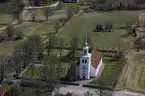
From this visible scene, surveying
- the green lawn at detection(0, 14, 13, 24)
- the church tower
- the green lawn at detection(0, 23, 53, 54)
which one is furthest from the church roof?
the green lawn at detection(0, 14, 13, 24)

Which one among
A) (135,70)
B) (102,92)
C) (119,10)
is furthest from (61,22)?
(102,92)

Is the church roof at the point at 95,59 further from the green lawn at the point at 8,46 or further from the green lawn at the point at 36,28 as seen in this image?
Answer: the green lawn at the point at 36,28

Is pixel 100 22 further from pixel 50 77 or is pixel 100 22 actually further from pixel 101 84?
pixel 50 77

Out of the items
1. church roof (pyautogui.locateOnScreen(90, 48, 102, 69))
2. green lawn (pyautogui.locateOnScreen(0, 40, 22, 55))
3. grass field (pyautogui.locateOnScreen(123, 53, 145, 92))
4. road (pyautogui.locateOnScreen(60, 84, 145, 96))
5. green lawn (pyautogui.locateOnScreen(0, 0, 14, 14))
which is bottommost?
road (pyautogui.locateOnScreen(60, 84, 145, 96))

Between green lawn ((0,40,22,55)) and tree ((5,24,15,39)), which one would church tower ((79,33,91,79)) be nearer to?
green lawn ((0,40,22,55))

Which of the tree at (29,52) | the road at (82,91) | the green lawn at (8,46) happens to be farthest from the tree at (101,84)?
the green lawn at (8,46)
